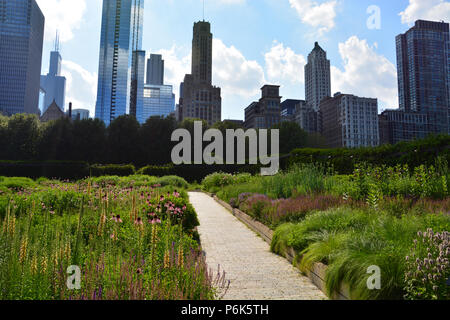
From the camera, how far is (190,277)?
7.78 ft

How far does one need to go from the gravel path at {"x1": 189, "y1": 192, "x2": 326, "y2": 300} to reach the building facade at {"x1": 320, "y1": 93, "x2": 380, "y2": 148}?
115009 mm

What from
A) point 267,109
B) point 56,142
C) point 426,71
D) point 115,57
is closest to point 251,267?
point 56,142

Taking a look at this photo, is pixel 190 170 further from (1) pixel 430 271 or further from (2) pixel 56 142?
(1) pixel 430 271

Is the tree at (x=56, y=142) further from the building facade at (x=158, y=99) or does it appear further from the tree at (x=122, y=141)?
the building facade at (x=158, y=99)

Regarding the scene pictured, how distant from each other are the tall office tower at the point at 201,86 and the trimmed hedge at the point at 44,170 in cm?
8258

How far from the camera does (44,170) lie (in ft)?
78.3

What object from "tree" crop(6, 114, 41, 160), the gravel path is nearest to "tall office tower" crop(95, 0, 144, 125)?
"tree" crop(6, 114, 41, 160)

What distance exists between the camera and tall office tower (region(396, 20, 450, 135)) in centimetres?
9644

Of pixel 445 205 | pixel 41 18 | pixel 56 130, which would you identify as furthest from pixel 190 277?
pixel 41 18

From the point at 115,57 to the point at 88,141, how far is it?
269 ft

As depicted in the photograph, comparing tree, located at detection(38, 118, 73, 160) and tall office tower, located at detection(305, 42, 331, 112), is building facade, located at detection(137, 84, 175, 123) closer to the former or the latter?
tall office tower, located at detection(305, 42, 331, 112)

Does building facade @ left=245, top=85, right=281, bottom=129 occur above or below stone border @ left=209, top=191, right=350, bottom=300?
above

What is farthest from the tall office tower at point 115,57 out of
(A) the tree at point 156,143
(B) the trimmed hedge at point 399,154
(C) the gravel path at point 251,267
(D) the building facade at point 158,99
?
(C) the gravel path at point 251,267
